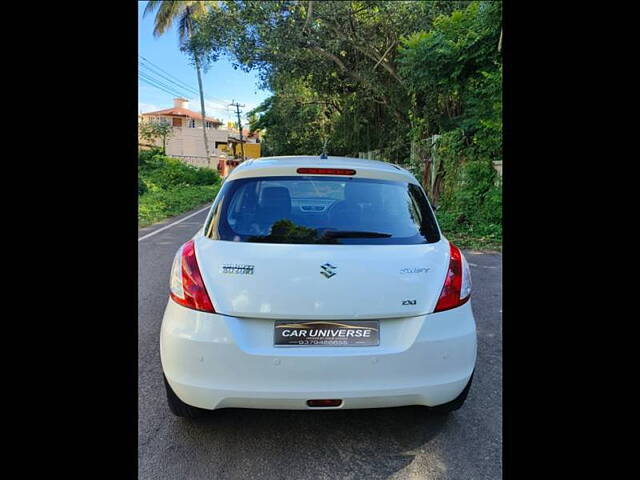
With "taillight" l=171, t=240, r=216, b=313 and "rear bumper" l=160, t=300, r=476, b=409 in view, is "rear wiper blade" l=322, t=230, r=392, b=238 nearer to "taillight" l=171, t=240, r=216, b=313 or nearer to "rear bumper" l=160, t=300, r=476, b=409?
"rear bumper" l=160, t=300, r=476, b=409

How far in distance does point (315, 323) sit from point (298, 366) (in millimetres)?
220

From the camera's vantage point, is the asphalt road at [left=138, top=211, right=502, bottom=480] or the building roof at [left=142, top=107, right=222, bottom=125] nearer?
the asphalt road at [left=138, top=211, right=502, bottom=480]

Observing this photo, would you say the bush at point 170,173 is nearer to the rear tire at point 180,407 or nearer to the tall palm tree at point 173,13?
Answer: the tall palm tree at point 173,13

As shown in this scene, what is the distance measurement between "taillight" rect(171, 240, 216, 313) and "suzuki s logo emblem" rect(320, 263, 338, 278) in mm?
579

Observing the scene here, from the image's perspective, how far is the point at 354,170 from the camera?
2.85 m

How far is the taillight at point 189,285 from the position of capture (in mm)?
2274

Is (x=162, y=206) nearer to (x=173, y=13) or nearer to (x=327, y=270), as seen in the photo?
(x=327, y=270)

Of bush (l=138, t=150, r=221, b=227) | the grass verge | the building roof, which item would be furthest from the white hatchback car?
the building roof

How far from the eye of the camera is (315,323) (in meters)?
2.21

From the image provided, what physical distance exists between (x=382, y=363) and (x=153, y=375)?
1941mm

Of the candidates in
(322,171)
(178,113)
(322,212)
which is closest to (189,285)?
(322,212)

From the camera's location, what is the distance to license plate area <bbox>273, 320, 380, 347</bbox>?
2.20 m
